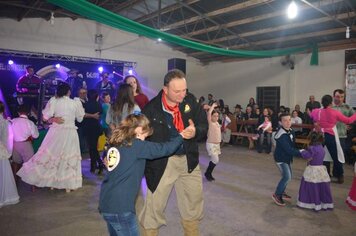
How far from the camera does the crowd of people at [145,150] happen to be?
2.03m

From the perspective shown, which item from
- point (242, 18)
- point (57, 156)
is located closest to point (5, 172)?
point (57, 156)

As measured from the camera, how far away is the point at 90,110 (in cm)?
591

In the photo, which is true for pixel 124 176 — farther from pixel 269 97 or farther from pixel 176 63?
pixel 269 97

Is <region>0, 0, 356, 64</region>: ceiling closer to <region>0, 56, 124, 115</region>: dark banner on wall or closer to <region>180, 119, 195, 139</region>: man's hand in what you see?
<region>0, 56, 124, 115</region>: dark banner on wall

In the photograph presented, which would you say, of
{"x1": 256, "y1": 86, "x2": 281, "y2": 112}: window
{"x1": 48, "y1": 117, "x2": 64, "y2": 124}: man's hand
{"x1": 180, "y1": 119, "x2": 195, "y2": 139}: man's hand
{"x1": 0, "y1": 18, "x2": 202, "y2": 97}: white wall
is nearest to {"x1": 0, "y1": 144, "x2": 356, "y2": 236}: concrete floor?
{"x1": 48, "y1": 117, "x2": 64, "y2": 124}: man's hand

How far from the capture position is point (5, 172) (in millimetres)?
3908

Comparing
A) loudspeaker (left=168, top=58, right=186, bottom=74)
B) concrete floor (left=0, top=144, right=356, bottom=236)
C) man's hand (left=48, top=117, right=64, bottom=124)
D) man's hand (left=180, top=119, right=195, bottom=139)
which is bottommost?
concrete floor (left=0, top=144, right=356, bottom=236)

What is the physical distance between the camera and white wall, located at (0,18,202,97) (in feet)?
30.1

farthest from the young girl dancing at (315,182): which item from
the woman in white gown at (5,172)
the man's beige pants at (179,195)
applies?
the woman in white gown at (5,172)

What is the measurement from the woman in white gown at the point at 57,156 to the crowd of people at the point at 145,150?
0.01m

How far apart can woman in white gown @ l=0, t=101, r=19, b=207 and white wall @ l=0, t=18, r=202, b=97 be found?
19.5 ft

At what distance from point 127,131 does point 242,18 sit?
826 centimetres

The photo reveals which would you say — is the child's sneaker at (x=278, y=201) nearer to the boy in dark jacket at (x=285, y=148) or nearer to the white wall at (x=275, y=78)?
the boy in dark jacket at (x=285, y=148)

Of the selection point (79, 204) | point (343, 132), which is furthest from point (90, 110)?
point (343, 132)
